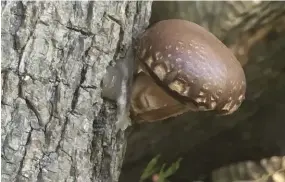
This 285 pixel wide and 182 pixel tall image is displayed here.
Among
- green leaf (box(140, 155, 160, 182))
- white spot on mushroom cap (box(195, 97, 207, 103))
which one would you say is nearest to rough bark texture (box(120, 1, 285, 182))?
green leaf (box(140, 155, 160, 182))

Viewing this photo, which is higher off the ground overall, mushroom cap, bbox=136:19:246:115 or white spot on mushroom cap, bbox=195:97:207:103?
mushroom cap, bbox=136:19:246:115

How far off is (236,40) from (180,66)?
0.49m

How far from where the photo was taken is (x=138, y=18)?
1229mm

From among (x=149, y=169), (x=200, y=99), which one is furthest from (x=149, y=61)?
(x=149, y=169)

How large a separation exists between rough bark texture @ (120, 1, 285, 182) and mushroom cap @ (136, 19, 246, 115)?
332 mm

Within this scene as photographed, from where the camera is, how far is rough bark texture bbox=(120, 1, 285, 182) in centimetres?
→ 153

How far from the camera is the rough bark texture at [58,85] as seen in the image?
1.03 meters

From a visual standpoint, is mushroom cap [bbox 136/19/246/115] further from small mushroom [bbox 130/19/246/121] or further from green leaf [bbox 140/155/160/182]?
green leaf [bbox 140/155/160/182]

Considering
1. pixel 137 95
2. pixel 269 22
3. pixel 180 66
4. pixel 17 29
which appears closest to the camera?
pixel 17 29

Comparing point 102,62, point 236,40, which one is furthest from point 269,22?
point 102,62

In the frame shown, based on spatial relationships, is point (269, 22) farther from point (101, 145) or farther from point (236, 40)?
point (101, 145)

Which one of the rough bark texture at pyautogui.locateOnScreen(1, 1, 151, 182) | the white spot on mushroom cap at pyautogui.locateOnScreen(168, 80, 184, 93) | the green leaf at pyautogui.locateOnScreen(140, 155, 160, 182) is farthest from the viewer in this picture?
the green leaf at pyautogui.locateOnScreen(140, 155, 160, 182)

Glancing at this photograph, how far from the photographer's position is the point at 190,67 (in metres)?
1.14

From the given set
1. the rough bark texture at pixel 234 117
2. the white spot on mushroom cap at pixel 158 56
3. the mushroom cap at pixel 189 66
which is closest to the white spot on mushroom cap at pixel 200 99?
the mushroom cap at pixel 189 66
